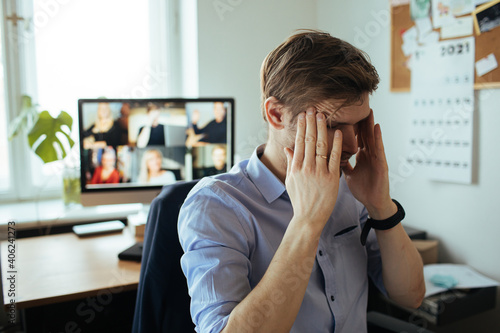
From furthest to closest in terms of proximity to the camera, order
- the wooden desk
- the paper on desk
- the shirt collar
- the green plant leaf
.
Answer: the green plant leaf
the paper on desk
the wooden desk
the shirt collar

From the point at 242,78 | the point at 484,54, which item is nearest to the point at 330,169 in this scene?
the point at 484,54

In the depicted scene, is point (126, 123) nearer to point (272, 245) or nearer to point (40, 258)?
point (40, 258)

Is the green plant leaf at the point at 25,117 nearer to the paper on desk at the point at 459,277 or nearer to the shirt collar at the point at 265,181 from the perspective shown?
the shirt collar at the point at 265,181

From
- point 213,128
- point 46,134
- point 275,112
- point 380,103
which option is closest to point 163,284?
point 275,112

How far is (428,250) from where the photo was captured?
5.66ft

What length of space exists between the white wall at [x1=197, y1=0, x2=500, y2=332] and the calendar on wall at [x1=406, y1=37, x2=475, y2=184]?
0.15 feet

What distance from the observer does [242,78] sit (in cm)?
239

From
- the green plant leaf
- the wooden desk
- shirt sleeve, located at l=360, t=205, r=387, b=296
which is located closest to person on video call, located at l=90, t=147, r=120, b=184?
the wooden desk

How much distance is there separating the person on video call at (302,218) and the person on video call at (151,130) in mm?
722

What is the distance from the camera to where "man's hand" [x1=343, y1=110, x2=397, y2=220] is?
104cm

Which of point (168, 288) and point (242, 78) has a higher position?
point (242, 78)

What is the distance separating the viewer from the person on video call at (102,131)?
165 centimetres

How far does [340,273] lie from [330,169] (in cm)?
27

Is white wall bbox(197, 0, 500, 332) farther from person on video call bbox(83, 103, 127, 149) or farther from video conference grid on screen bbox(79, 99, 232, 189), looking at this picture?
person on video call bbox(83, 103, 127, 149)
